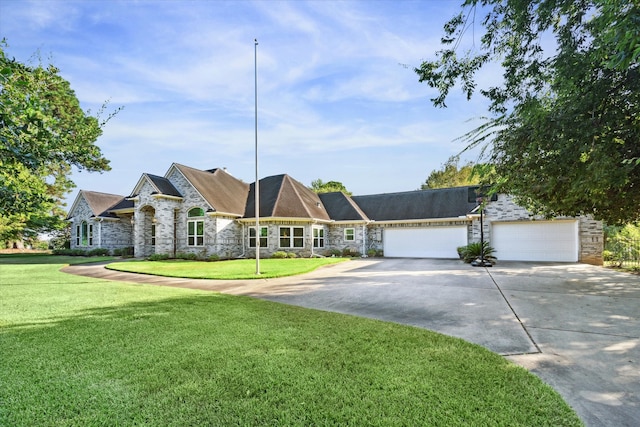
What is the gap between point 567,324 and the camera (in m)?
5.41

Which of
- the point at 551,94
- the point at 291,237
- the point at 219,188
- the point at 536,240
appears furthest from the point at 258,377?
the point at 219,188

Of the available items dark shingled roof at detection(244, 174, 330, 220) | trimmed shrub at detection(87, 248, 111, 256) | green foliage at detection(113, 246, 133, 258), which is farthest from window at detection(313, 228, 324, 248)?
trimmed shrub at detection(87, 248, 111, 256)

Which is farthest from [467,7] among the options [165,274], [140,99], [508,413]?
[165,274]

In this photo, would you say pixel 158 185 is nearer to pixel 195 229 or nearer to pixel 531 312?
pixel 195 229

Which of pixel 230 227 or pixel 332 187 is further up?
pixel 332 187

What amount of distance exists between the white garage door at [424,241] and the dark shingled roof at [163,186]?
16.1 metres

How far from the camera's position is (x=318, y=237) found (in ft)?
75.8

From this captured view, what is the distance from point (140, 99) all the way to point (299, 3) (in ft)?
26.0

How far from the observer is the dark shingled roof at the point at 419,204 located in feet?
72.4

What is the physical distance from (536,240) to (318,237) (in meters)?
14.1

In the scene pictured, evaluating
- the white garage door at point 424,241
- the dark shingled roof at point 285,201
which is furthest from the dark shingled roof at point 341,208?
the white garage door at point 424,241

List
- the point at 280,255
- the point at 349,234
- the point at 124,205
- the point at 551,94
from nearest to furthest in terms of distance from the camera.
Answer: the point at 551,94
the point at 280,255
the point at 349,234
the point at 124,205

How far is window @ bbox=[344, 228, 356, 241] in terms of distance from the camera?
23.8m

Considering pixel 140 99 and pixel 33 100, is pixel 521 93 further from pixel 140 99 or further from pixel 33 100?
pixel 140 99
